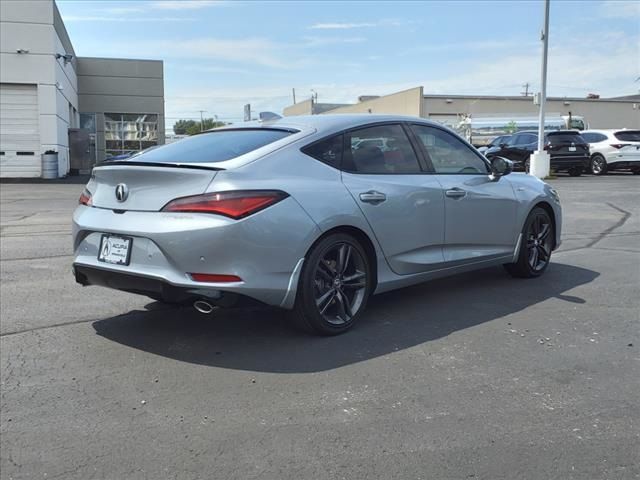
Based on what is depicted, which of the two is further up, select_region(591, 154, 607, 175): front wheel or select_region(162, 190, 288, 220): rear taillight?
select_region(591, 154, 607, 175): front wheel

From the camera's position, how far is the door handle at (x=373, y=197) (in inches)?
181

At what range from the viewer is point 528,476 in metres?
2.79

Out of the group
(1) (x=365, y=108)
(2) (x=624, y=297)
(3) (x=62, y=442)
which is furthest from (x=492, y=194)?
(1) (x=365, y=108)

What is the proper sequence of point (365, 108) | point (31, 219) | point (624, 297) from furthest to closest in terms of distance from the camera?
1. point (365, 108)
2. point (31, 219)
3. point (624, 297)

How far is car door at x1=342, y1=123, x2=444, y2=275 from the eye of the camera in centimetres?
469

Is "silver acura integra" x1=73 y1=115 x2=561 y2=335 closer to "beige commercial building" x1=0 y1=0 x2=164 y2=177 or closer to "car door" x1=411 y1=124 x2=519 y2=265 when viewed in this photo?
"car door" x1=411 y1=124 x2=519 y2=265

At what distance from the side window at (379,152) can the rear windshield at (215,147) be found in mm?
512

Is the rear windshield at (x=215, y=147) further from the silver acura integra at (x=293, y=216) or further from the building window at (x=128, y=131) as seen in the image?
the building window at (x=128, y=131)

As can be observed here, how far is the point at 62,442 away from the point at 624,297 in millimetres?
4840

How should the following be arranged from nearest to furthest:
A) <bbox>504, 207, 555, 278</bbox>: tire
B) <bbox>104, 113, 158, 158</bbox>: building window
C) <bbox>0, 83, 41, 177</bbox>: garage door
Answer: <bbox>504, 207, 555, 278</bbox>: tire → <bbox>0, 83, 41, 177</bbox>: garage door → <bbox>104, 113, 158, 158</bbox>: building window

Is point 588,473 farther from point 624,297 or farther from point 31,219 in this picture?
point 31,219

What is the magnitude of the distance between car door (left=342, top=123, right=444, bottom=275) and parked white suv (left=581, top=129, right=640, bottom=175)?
69.1ft

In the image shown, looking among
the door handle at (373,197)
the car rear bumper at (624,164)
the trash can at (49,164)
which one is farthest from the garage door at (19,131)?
the door handle at (373,197)

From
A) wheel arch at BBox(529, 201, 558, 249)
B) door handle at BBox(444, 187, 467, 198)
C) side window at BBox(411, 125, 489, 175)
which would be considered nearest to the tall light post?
wheel arch at BBox(529, 201, 558, 249)
